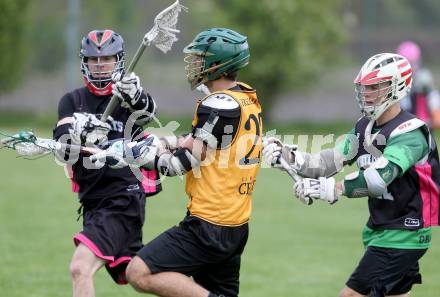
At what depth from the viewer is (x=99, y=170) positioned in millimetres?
6871

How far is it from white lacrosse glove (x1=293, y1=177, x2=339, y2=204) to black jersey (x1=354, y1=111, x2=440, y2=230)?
0.45m

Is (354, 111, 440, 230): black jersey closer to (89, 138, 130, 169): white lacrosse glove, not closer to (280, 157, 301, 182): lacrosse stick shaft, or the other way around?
(280, 157, 301, 182): lacrosse stick shaft

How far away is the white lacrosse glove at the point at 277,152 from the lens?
6352 mm

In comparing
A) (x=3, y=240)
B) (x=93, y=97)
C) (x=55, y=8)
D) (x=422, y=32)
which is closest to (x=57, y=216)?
(x=3, y=240)

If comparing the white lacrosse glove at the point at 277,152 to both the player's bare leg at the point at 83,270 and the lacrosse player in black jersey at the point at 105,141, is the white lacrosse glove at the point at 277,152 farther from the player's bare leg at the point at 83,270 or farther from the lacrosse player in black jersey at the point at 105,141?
the player's bare leg at the point at 83,270

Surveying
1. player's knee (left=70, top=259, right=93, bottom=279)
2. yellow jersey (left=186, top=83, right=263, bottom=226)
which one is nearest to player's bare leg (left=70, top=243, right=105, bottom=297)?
player's knee (left=70, top=259, right=93, bottom=279)

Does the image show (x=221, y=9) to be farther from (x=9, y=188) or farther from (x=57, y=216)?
(x=57, y=216)

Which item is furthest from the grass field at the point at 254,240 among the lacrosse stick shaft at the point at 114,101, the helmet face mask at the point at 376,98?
the helmet face mask at the point at 376,98

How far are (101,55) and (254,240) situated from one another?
5.16 meters

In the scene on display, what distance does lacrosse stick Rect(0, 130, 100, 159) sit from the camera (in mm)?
6625

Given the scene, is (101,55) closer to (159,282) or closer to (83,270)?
(83,270)

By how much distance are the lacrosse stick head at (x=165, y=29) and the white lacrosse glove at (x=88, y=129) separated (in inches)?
27.7

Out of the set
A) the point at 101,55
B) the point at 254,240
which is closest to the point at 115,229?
the point at 101,55

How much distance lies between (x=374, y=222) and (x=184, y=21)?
21.3 m
